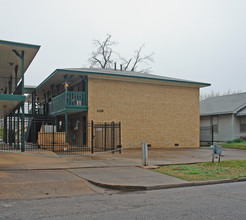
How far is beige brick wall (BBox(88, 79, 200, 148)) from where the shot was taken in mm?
22769

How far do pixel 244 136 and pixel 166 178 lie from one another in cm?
2182

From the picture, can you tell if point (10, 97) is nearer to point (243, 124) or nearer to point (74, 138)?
point (74, 138)

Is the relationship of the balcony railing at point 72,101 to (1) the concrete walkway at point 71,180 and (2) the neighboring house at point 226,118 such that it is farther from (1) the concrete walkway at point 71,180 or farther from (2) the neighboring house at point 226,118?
(2) the neighboring house at point 226,118

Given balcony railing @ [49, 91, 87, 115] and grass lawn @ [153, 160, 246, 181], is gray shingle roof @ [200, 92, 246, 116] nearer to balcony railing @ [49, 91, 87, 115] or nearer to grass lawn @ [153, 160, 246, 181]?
balcony railing @ [49, 91, 87, 115]

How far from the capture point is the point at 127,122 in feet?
77.3

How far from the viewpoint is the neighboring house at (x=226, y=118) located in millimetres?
29703

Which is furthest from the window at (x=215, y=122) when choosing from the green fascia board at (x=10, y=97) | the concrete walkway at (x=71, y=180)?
the green fascia board at (x=10, y=97)

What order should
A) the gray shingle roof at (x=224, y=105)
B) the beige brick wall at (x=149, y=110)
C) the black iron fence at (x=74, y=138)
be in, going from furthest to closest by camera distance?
1. the gray shingle roof at (x=224, y=105)
2. the beige brick wall at (x=149, y=110)
3. the black iron fence at (x=74, y=138)

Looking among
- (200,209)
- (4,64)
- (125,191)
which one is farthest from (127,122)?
(200,209)

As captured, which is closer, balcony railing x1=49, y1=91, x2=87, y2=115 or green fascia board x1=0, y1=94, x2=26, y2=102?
green fascia board x1=0, y1=94, x2=26, y2=102

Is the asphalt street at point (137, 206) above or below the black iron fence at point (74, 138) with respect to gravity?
below

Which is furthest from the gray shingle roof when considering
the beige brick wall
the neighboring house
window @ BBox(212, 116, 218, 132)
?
the beige brick wall

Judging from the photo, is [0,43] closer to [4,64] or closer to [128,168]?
[4,64]

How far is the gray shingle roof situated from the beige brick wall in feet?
17.1
